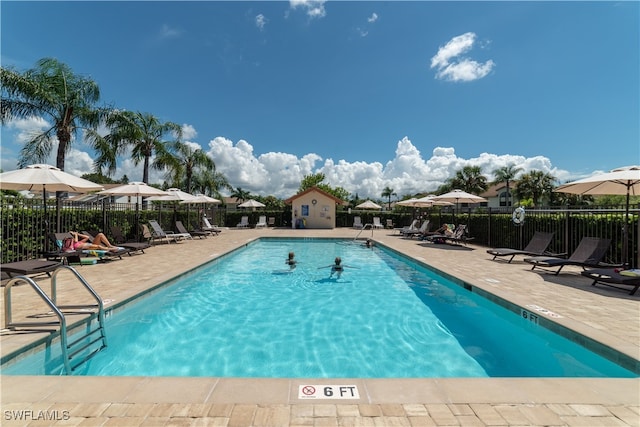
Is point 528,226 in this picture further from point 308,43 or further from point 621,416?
point 308,43

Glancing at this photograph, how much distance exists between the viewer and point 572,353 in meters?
3.68

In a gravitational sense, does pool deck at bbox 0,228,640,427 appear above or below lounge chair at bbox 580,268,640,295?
below

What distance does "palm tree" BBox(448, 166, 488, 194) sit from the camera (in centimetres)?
4075

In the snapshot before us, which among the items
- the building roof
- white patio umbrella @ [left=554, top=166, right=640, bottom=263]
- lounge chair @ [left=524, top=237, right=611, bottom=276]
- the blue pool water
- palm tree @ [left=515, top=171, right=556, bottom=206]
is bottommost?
the blue pool water

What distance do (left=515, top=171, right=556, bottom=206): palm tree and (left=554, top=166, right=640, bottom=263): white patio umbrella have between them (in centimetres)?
3564

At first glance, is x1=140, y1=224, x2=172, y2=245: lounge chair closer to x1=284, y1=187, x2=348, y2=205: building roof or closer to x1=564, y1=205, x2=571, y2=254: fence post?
x1=284, y1=187, x2=348, y2=205: building roof

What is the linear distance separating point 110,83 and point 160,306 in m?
14.4

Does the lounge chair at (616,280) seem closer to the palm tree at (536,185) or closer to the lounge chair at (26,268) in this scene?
the lounge chair at (26,268)

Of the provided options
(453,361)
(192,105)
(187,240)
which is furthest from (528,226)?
(192,105)

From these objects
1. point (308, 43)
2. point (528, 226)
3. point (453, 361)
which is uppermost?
point (308, 43)

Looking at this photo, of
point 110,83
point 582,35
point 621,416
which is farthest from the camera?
point 110,83

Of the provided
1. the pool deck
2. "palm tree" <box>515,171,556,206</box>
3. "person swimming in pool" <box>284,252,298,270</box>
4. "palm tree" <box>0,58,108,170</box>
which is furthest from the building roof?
"palm tree" <box>515,171,556,206</box>

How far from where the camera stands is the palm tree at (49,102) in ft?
37.3

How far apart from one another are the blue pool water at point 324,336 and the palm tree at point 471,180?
38.3 m
